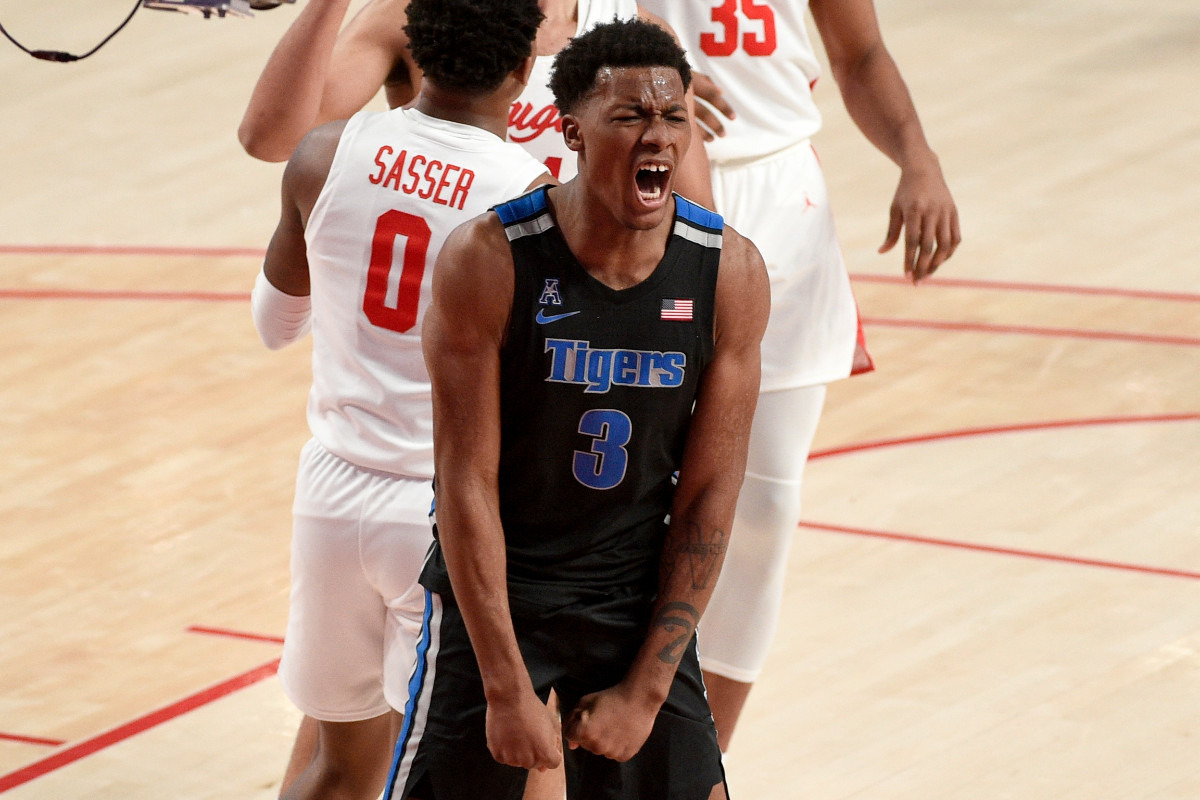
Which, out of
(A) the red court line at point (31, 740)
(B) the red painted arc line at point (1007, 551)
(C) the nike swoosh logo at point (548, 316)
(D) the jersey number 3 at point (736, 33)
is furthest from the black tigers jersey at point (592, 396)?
(B) the red painted arc line at point (1007, 551)

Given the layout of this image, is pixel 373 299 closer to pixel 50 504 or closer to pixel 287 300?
pixel 287 300

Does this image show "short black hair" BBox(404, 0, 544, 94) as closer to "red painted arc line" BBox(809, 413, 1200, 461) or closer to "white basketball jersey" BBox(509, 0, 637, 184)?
"white basketball jersey" BBox(509, 0, 637, 184)

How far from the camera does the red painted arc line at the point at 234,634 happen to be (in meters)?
4.74

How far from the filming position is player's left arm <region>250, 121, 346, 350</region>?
119 inches

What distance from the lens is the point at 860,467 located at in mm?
5961

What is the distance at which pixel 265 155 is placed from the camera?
3424 millimetres

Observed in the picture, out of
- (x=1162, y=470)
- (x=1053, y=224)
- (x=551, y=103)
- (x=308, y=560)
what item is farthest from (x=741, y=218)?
(x=1053, y=224)

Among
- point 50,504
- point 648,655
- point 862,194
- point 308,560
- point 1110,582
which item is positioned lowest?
point 862,194

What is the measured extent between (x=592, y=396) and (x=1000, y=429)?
12.8 ft

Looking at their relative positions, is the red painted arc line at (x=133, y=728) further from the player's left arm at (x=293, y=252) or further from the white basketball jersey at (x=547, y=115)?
the white basketball jersey at (x=547, y=115)

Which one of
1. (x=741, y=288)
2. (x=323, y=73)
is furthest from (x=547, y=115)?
(x=741, y=288)

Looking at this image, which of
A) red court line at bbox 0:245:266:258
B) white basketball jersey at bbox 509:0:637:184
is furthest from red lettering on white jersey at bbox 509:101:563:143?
red court line at bbox 0:245:266:258

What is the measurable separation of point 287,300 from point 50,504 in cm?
277

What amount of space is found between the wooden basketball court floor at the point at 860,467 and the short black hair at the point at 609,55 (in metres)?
1.86
